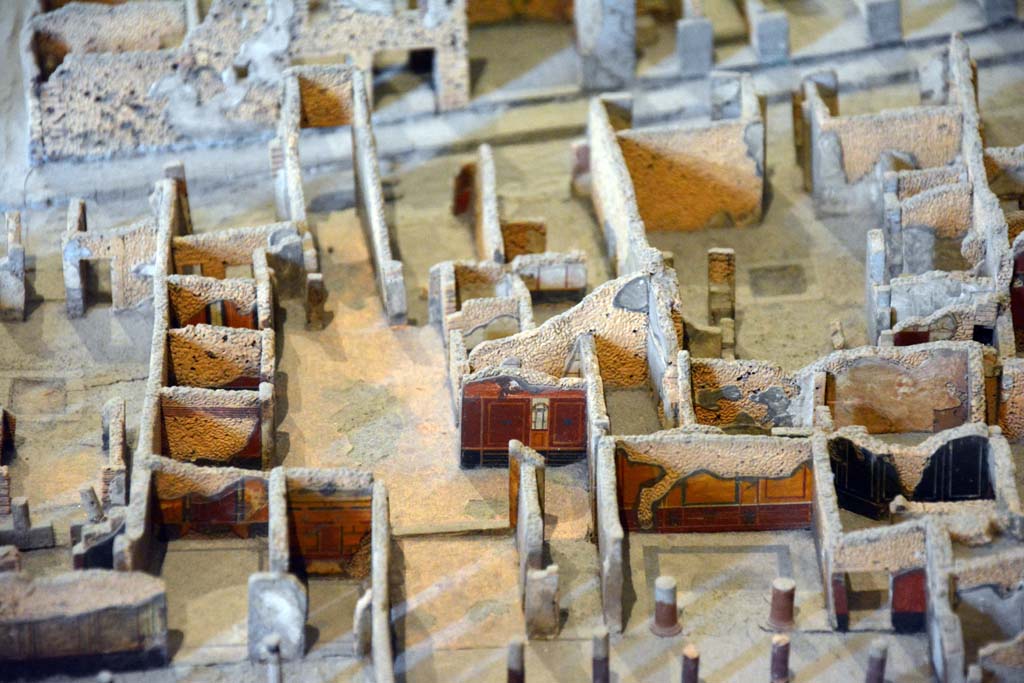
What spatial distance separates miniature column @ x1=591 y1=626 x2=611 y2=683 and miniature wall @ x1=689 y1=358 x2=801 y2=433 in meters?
4.43

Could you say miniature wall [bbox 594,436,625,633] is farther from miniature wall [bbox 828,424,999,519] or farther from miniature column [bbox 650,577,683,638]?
miniature wall [bbox 828,424,999,519]

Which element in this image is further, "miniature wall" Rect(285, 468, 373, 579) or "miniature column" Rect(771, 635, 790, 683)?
"miniature wall" Rect(285, 468, 373, 579)

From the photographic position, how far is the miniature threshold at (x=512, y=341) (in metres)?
29.0

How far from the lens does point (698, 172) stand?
36781 millimetres

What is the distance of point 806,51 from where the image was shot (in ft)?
133

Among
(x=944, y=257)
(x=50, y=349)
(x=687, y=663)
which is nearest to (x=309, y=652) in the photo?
(x=687, y=663)

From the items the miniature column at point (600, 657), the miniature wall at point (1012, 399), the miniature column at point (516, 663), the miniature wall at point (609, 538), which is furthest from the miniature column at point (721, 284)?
the miniature column at point (516, 663)

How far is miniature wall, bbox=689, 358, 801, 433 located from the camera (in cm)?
3183

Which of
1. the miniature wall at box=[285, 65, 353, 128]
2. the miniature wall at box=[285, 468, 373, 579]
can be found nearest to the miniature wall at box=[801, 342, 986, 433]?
the miniature wall at box=[285, 468, 373, 579]

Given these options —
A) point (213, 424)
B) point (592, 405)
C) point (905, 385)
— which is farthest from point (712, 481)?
point (213, 424)

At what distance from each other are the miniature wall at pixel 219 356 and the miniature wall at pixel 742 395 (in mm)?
5487

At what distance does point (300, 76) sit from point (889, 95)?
932 cm

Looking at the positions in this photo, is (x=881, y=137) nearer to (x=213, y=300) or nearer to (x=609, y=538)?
(x=213, y=300)

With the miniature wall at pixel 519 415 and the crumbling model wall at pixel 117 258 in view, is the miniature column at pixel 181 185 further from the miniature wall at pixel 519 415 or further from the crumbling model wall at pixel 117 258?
the miniature wall at pixel 519 415
